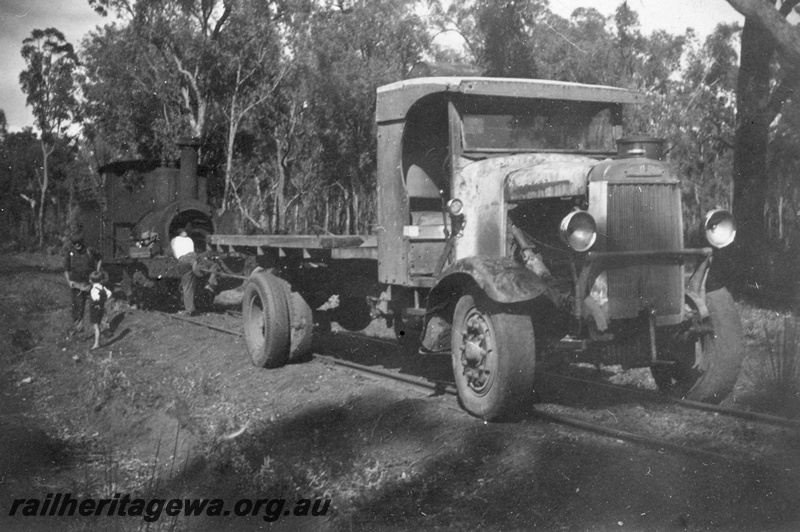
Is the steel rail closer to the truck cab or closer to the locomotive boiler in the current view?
the truck cab

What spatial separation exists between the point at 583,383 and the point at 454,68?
A: 3601 mm

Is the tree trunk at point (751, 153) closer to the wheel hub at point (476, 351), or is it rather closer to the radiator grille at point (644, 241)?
the radiator grille at point (644, 241)

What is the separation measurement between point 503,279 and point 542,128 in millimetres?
1875

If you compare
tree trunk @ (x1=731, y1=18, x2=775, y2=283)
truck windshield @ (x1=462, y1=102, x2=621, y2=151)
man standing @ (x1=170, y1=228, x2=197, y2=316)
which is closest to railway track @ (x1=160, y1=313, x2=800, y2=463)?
truck windshield @ (x1=462, y1=102, x2=621, y2=151)

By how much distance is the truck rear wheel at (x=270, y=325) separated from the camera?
8.81m

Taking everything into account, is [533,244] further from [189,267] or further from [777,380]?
[189,267]

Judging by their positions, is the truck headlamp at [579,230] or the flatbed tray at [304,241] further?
the flatbed tray at [304,241]

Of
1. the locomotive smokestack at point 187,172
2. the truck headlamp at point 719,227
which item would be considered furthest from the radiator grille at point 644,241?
the locomotive smokestack at point 187,172

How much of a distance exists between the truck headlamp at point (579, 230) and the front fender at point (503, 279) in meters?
0.42

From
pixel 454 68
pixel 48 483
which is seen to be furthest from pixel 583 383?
pixel 48 483

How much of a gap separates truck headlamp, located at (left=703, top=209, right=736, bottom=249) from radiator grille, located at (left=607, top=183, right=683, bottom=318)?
23cm

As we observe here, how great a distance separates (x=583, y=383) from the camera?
722 centimetres

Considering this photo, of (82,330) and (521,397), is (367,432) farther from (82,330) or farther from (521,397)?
(82,330)

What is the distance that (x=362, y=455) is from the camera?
5.57 meters
